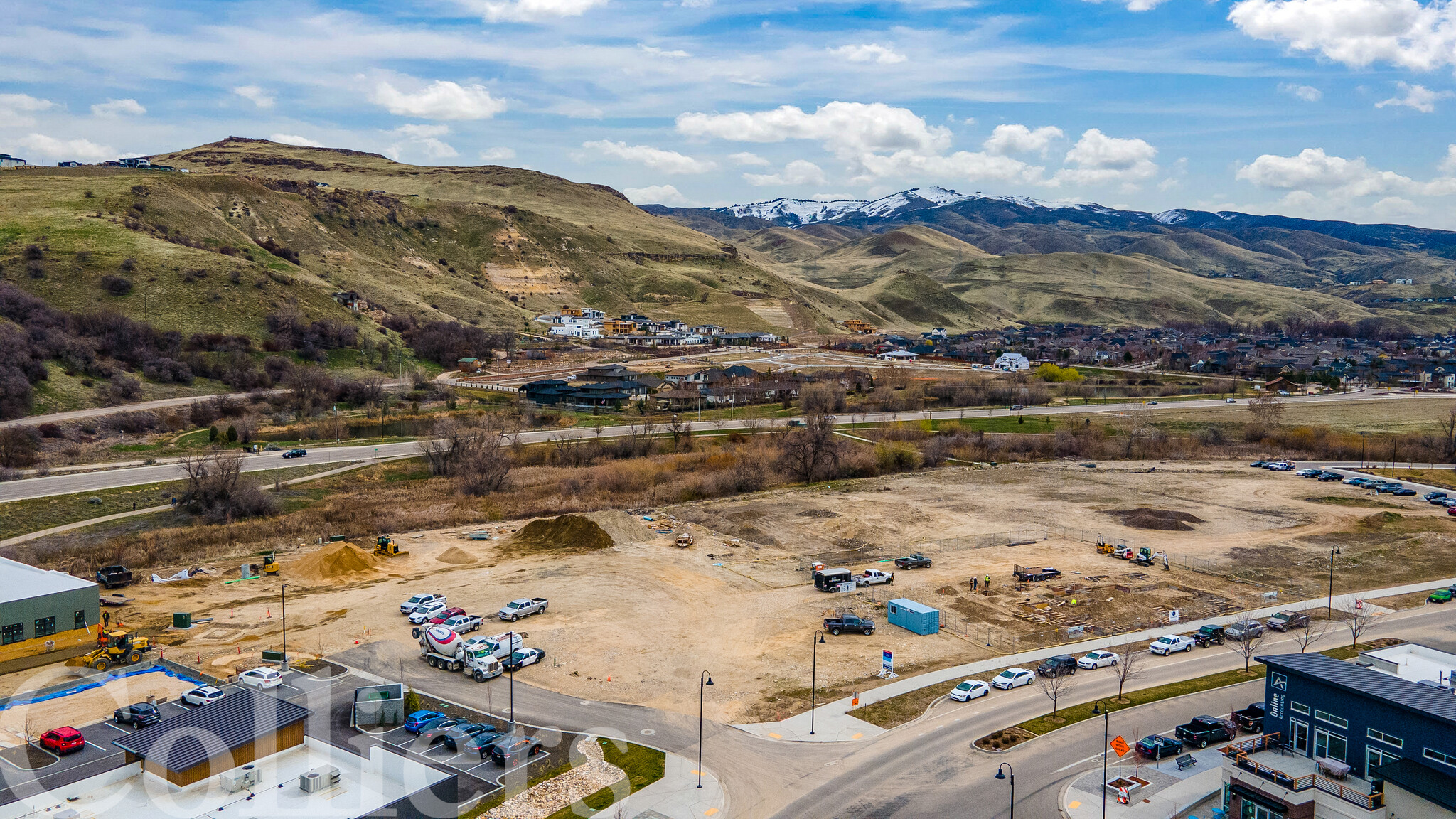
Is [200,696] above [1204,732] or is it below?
below

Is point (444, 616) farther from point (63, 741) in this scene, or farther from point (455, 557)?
point (63, 741)

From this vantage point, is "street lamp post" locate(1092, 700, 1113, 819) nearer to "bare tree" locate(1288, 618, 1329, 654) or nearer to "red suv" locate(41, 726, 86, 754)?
"bare tree" locate(1288, 618, 1329, 654)

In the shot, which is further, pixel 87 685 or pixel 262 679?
pixel 87 685

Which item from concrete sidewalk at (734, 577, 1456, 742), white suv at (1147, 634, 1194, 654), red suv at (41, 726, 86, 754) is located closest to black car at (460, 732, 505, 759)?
concrete sidewalk at (734, 577, 1456, 742)

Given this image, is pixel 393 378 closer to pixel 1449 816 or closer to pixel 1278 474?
pixel 1278 474

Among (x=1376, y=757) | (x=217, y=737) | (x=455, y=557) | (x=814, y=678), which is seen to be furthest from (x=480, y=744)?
(x=1376, y=757)

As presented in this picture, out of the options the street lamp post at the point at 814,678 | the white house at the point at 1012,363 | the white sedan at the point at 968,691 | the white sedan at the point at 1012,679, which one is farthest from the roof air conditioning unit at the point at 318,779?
the white house at the point at 1012,363

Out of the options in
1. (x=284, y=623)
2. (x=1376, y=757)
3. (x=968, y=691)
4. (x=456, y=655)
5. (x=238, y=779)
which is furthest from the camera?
(x=284, y=623)
